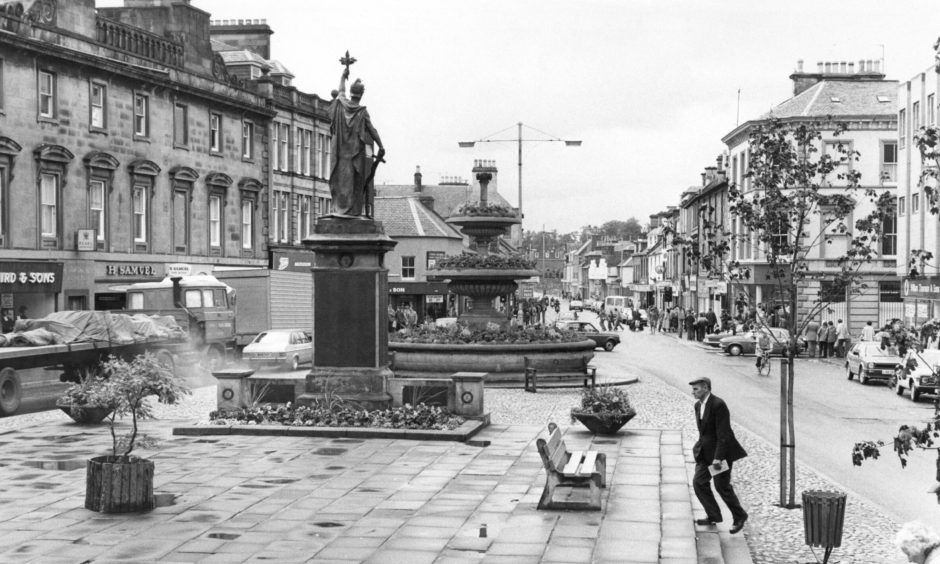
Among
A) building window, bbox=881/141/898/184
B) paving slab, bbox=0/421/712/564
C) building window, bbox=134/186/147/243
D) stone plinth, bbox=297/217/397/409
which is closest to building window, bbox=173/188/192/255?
building window, bbox=134/186/147/243

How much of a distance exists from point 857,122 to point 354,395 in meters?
45.9

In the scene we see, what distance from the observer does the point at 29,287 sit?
3766cm

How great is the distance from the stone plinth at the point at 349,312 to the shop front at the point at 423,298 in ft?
172

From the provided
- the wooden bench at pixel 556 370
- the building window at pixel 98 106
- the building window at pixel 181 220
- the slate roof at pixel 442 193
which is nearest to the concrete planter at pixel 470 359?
the wooden bench at pixel 556 370

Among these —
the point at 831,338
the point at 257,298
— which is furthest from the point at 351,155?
the point at 831,338

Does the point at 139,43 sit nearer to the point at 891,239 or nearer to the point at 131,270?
the point at 131,270

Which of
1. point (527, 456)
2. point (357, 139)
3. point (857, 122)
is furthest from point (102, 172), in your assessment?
Result: point (857, 122)

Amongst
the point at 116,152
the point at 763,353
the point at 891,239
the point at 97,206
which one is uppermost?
the point at 116,152

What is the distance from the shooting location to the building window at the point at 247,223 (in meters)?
53.5

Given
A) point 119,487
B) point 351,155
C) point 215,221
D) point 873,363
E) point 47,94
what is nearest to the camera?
point 119,487

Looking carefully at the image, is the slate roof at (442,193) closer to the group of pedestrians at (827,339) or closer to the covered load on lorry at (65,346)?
the group of pedestrians at (827,339)

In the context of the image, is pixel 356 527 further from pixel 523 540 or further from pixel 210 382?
pixel 210 382

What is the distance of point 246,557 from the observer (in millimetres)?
10344

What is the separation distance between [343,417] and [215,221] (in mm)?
34369
